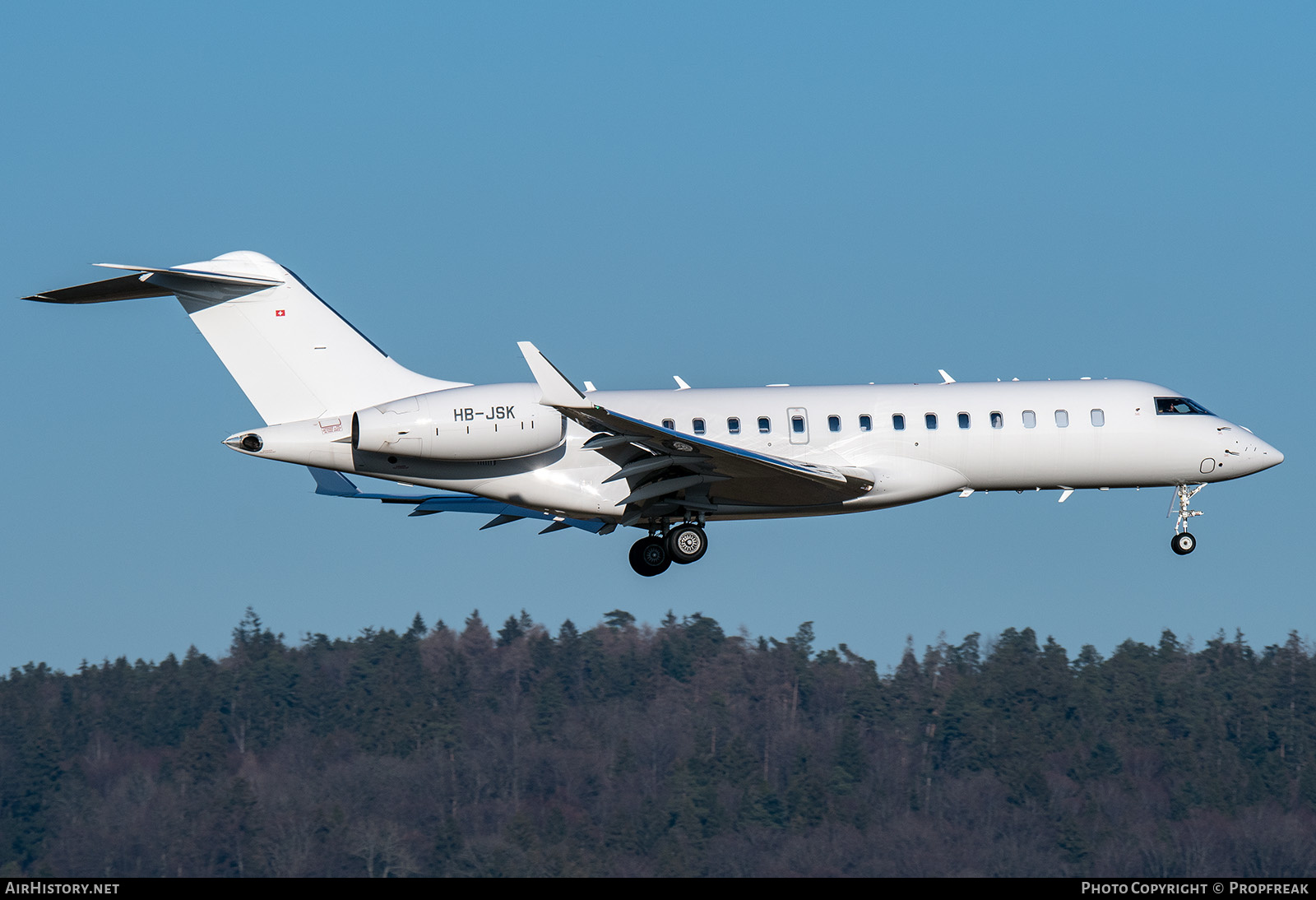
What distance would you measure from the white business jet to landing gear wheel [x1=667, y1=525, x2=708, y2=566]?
32mm

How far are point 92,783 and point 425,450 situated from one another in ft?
245

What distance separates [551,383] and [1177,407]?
1216 cm

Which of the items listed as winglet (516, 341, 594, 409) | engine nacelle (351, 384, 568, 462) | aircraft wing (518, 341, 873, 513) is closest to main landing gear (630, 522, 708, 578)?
aircraft wing (518, 341, 873, 513)

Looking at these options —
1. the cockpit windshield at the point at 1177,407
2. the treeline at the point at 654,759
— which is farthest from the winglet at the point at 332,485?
the treeline at the point at 654,759

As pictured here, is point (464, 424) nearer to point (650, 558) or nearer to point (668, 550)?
point (650, 558)

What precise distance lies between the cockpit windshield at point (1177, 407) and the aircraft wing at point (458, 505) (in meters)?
10.1

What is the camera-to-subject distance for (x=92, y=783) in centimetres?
9162

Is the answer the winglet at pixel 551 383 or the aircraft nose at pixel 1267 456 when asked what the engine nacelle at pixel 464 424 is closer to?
the winglet at pixel 551 383

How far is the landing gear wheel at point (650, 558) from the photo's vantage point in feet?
91.1

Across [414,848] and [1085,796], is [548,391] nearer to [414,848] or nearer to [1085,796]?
[414,848]

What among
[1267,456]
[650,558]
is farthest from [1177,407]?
[650,558]

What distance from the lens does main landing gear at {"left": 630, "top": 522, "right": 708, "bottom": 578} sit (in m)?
27.6

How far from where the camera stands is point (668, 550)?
27.8 m
